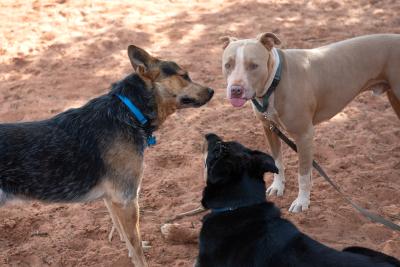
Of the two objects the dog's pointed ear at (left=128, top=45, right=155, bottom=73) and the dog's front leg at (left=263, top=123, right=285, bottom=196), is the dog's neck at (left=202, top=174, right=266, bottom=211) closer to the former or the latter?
the dog's pointed ear at (left=128, top=45, right=155, bottom=73)

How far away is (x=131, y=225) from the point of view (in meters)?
4.39

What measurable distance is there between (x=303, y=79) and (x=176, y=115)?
253cm

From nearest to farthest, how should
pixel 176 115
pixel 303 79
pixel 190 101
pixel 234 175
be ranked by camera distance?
pixel 234 175
pixel 190 101
pixel 303 79
pixel 176 115

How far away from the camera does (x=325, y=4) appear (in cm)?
1034

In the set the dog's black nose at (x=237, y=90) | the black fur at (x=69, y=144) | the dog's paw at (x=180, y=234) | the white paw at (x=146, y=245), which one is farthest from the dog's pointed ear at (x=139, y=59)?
the white paw at (x=146, y=245)

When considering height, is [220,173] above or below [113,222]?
above

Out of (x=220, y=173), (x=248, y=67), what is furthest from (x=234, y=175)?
(x=248, y=67)

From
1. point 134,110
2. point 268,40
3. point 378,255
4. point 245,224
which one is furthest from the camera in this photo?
point 268,40

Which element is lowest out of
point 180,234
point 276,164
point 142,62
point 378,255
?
point 180,234

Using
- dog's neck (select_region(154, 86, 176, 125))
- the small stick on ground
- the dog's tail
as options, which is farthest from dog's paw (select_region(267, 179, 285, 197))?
the dog's tail

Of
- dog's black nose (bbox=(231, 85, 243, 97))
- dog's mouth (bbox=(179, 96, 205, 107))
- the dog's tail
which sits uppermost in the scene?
dog's black nose (bbox=(231, 85, 243, 97))

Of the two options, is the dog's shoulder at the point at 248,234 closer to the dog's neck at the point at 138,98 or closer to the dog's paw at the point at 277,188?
the dog's neck at the point at 138,98

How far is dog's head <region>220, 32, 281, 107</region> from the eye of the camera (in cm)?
463

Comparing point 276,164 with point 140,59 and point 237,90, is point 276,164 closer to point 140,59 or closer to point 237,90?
point 237,90
